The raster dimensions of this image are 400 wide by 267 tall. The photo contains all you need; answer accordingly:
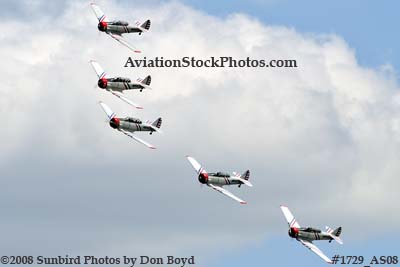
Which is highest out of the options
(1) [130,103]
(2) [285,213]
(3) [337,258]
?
(1) [130,103]

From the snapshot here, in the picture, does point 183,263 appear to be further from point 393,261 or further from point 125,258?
point 393,261

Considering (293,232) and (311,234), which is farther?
(311,234)

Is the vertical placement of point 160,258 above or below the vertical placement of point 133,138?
below

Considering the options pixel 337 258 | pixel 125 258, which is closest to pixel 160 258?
pixel 125 258

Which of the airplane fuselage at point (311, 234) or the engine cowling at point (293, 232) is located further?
the airplane fuselage at point (311, 234)

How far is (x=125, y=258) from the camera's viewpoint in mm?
180000

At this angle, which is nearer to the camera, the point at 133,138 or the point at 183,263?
the point at 183,263

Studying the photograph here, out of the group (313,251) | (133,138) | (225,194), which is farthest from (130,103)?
(313,251)

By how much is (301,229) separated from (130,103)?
30.9m

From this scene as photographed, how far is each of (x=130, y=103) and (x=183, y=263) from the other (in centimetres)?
2556

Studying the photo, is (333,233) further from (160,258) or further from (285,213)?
(160,258)

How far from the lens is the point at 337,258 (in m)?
175

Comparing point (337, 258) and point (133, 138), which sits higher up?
point (133, 138)

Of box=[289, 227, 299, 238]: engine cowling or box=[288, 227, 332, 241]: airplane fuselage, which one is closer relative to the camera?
box=[289, 227, 299, 238]: engine cowling
